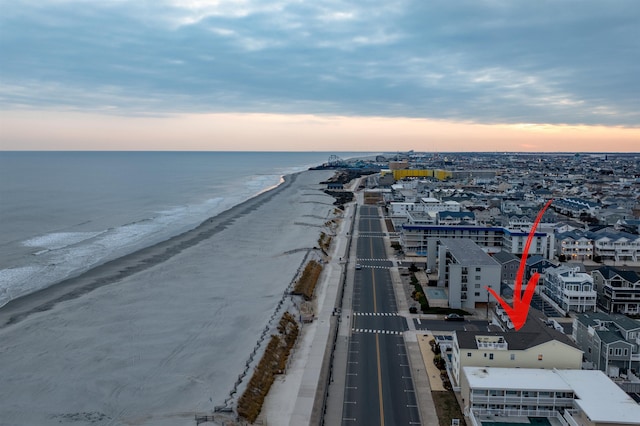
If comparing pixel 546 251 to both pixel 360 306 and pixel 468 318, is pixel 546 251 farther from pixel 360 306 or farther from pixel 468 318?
pixel 360 306

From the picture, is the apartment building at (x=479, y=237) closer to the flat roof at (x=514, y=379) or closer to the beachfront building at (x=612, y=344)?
the beachfront building at (x=612, y=344)

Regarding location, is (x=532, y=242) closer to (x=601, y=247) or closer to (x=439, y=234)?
(x=601, y=247)

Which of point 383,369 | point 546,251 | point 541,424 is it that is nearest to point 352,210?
point 546,251

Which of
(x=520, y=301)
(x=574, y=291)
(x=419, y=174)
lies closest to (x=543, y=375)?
(x=520, y=301)

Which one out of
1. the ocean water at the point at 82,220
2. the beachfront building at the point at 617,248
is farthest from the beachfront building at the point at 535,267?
the ocean water at the point at 82,220

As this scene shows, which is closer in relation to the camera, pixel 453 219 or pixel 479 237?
pixel 479 237

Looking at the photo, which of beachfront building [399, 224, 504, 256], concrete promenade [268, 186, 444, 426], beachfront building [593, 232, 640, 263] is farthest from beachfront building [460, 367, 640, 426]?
beachfront building [593, 232, 640, 263]
